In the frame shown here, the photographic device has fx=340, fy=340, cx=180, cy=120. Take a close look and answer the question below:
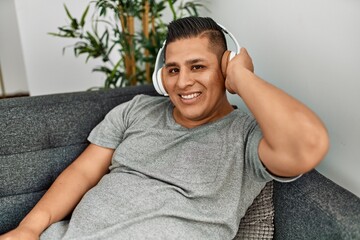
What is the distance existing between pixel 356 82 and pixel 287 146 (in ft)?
0.89

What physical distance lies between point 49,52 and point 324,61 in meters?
2.22

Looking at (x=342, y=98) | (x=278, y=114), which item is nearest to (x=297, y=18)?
(x=342, y=98)

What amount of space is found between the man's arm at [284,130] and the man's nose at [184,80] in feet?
0.63

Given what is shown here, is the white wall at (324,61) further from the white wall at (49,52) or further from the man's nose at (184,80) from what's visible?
the white wall at (49,52)

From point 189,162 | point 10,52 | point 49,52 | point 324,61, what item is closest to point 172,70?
point 189,162

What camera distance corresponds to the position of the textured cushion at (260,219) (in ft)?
3.35

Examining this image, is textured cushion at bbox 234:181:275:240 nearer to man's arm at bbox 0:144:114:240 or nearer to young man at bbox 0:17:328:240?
young man at bbox 0:17:328:240

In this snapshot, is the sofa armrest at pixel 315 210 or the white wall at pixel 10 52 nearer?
the sofa armrest at pixel 315 210

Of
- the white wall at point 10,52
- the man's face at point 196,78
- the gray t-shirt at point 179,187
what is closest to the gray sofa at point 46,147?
the gray t-shirt at point 179,187

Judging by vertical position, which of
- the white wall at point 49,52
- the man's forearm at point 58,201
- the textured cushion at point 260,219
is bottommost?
the textured cushion at point 260,219

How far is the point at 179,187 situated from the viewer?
973 mm

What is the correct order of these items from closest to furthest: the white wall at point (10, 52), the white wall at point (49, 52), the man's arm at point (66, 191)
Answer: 1. the man's arm at point (66, 191)
2. the white wall at point (49, 52)
3. the white wall at point (10, 52)

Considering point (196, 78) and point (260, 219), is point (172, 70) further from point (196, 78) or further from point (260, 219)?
A: point (260, 219)

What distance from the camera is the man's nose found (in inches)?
40.0
